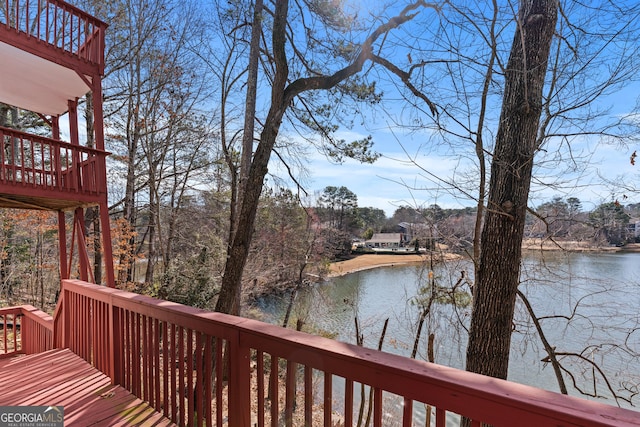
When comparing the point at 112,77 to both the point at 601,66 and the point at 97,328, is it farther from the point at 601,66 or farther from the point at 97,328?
the point at 601,66

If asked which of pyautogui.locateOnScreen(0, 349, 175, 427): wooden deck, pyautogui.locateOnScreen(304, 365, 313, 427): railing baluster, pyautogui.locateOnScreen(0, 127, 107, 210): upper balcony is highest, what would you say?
pyautogui.locateOnScreen(0, 127, 107, 210): upper balcony

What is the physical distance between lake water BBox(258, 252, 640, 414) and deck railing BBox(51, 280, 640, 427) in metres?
4.04

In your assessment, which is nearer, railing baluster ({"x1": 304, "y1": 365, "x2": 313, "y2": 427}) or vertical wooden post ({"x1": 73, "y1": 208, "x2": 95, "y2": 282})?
railing baluster ({"x1": 304, "y1": 365, "x2": 313, "y2": 427})

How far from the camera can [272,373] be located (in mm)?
1388

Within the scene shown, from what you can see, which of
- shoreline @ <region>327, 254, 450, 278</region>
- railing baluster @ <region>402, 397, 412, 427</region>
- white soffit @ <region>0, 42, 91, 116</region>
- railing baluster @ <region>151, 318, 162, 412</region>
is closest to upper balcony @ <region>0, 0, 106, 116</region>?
white soffit @ <region>0, 42, 91, 116</region>

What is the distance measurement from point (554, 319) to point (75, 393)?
8.04m

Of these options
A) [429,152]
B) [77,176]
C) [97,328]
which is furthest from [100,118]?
[429,152]

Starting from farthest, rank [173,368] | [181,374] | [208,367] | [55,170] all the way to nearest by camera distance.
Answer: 1. [55,170]
2. [173,368]
3. [181,374]
4. [208,367]

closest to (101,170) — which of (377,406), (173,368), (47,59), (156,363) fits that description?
(47,59)

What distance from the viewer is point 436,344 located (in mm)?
7645

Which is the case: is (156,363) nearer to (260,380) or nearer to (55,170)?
(260,380)

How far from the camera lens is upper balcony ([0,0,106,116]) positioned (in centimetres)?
404

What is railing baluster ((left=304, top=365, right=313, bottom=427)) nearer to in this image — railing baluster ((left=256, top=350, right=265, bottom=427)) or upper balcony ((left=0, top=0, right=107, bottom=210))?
railing baluster ((left=256, top=350, right=265, bottom=427))

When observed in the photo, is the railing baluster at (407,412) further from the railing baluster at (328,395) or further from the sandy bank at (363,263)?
the sandy bank at (363,263)
